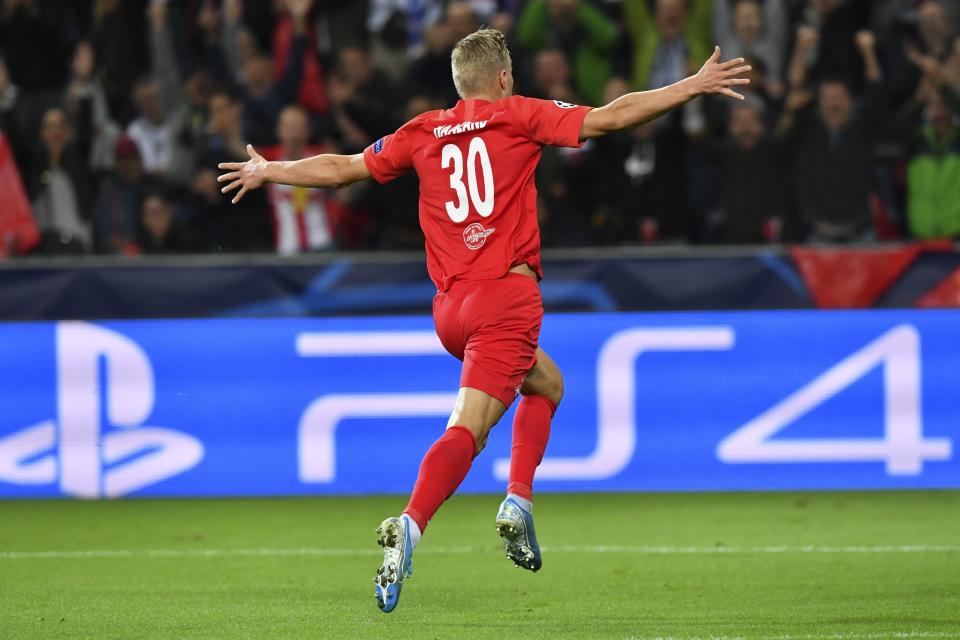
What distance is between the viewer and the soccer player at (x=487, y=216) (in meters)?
5.64

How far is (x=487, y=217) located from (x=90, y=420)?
4480 millimetres

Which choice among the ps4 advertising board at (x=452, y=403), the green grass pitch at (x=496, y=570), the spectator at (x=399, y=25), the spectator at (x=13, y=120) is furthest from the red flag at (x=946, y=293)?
the spectator at (x=13, y=120)

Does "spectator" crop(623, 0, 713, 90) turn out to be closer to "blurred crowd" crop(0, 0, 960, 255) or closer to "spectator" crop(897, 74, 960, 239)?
"blurred crowd" crop(0, 0, 960, 255)

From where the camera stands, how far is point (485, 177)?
5797 millimetres

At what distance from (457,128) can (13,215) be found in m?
6.92

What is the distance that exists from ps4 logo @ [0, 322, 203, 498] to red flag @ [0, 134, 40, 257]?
2.46 metres

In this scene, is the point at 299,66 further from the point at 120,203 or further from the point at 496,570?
the point at 496,570

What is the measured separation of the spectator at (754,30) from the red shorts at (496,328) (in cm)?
670

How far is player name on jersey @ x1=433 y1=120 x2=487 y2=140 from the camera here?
18.9 feet

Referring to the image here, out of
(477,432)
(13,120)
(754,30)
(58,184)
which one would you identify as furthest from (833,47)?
(477,432)

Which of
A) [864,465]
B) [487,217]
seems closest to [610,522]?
[864,465]

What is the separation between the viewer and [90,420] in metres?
9.54

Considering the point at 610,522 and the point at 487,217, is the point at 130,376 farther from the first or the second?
the point at 487,217

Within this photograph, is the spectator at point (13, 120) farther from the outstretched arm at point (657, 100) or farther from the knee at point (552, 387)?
the outstretched arm at point (657, 100)
